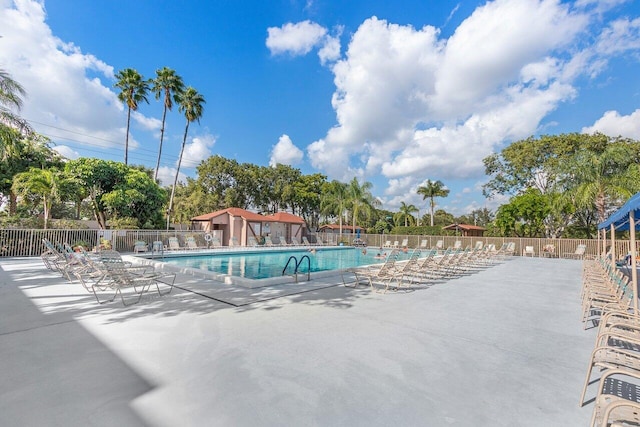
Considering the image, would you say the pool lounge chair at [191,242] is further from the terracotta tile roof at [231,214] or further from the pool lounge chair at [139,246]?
the terracotta tile roof at [231,214]

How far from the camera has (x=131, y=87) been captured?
85.0 feet

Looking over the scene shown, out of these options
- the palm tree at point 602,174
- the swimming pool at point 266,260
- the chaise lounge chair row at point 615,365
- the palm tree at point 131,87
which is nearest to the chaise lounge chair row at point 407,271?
the chaise lounge chair row at point 615,365

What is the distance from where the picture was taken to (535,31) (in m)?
9.41

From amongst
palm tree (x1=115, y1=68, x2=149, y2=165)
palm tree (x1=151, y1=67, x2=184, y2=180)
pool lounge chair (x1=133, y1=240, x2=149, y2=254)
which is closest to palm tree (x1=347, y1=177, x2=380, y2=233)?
palm tree (x1=151, y1=67, x2=184, y2=180)

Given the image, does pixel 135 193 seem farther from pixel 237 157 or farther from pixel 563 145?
pixel 563 145

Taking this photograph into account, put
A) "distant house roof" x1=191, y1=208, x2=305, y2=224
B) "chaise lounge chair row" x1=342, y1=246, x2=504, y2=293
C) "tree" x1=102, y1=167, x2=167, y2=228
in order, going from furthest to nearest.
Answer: "distant house roof" x1=191, y1=208, x2=305, y2=224, "tree" x1=102, y1=167, x2=167, y2=228, "chaise lounge chair row" x1=342, y1=246, x2=504, y2=293

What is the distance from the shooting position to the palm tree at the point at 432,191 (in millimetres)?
42375

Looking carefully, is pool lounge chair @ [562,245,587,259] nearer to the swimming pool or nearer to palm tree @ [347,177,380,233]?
the swimming pool

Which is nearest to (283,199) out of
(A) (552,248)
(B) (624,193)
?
(A) (552,248)

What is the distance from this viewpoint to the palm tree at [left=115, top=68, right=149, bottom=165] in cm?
2562

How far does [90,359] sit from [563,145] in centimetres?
3442

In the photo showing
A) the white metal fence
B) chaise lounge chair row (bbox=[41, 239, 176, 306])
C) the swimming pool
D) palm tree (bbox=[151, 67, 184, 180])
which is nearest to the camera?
chaise lounge chair row (bbox=[41, 239, 176, 306])

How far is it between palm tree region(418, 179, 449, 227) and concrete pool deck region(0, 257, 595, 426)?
38402 millimetres

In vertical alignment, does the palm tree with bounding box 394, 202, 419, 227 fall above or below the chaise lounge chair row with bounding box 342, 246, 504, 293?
above
